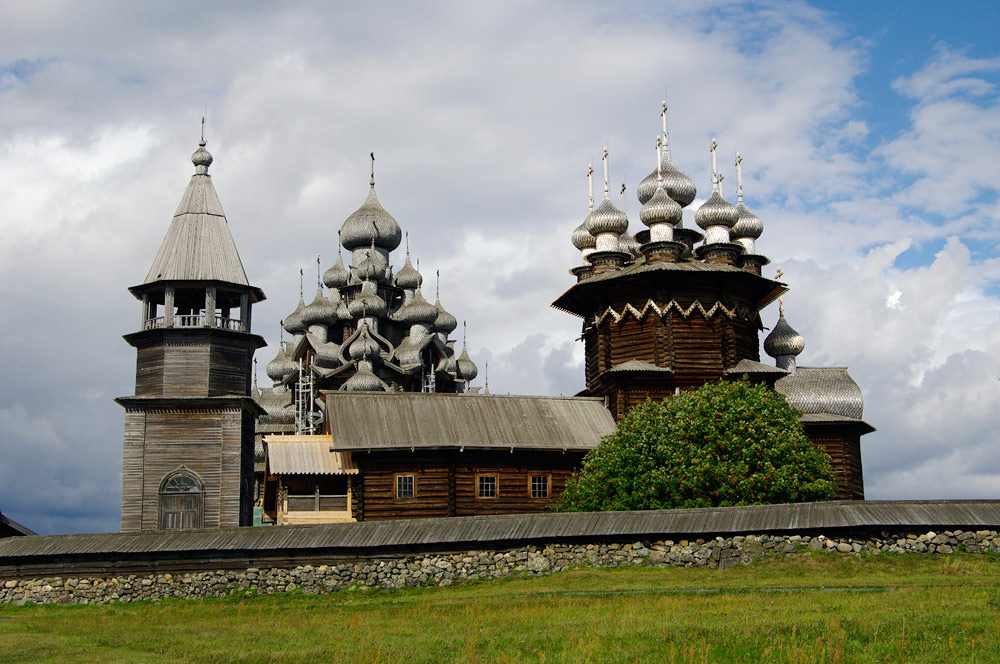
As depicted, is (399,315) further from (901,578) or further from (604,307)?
(901,578)

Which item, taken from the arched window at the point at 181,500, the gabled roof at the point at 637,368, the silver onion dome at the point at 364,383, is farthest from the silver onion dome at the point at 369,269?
the arched window at the point at 181,500

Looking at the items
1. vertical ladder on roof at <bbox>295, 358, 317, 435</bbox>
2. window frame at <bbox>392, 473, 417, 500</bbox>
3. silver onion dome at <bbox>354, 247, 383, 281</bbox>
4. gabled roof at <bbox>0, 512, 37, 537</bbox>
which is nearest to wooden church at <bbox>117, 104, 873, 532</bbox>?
window frame at <bbox>392, 473, 417, 500</bbox>

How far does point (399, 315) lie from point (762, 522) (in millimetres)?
36953

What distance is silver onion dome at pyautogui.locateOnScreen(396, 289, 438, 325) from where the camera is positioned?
5788cm

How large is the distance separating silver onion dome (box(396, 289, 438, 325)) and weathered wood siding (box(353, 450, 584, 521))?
2369 cm

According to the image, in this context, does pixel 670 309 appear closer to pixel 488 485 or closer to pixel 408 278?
pixel 488 485

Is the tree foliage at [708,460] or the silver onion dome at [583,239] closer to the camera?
the tree foliage at [708,460]

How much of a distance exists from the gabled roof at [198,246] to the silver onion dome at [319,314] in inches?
801

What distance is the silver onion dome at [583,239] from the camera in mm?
43062

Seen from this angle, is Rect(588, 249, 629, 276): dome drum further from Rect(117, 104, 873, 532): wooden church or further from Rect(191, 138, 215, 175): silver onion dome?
Rect(191, 138, 215, 175): silver onion dome

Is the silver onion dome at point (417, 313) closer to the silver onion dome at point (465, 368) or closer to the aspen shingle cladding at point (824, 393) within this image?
the silver onion dome at point (465, 368)

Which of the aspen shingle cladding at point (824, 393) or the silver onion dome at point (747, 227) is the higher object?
the silver onion dome at point (747, 227)

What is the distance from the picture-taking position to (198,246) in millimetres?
37844

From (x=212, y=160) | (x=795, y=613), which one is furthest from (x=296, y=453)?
(x=795, y=613)
